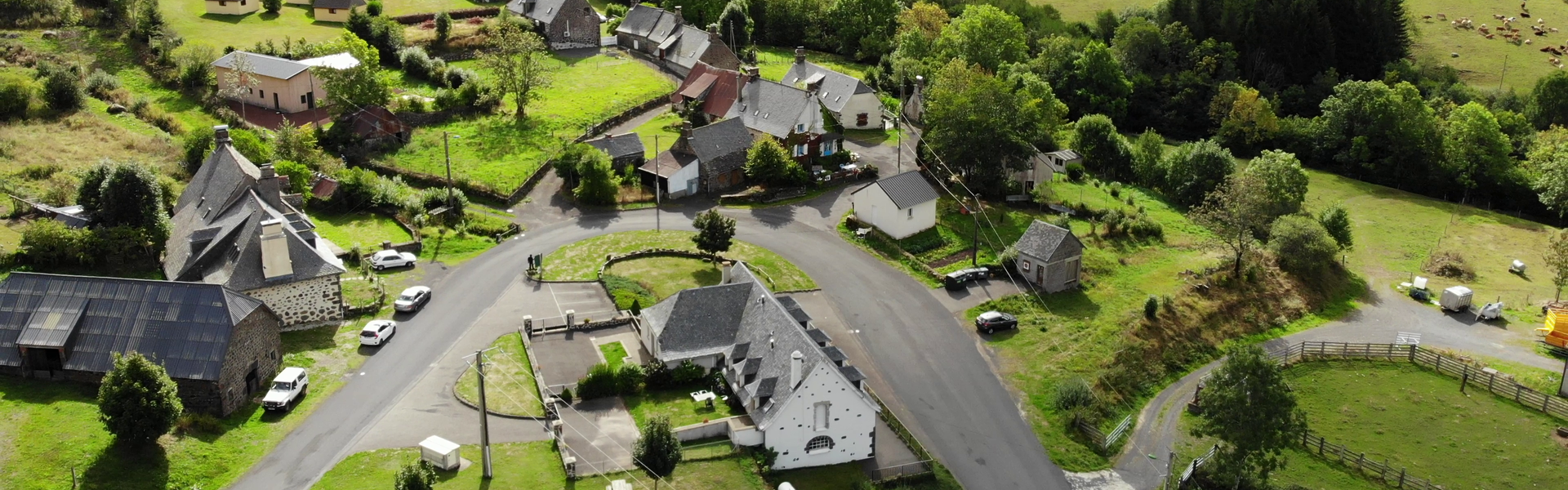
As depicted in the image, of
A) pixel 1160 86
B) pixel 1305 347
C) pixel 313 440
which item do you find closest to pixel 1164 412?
pixel 1305 347

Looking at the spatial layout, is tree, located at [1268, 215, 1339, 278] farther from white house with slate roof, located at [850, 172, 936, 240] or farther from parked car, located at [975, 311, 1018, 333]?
white house with slate roof, located at [850, 172, 936, 240]

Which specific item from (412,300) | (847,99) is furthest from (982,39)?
(412,300)

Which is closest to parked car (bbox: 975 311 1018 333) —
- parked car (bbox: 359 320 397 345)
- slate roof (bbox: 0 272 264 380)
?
parked car (bbox: 359 320 397 345)

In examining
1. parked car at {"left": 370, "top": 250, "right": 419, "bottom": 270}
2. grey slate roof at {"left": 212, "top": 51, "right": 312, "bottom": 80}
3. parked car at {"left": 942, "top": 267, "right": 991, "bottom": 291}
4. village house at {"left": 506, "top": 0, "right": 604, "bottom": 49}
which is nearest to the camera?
parked car at {"left": 370, "top": 250, "right": 419, "bottom": 270}

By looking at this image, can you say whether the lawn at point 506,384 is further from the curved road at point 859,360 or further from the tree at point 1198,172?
the tree at point 1198,172

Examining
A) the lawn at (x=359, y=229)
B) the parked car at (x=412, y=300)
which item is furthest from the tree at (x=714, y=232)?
the lawn at (x=359, y=229)

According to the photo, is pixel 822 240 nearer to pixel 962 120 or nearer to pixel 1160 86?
pixel 962 120
